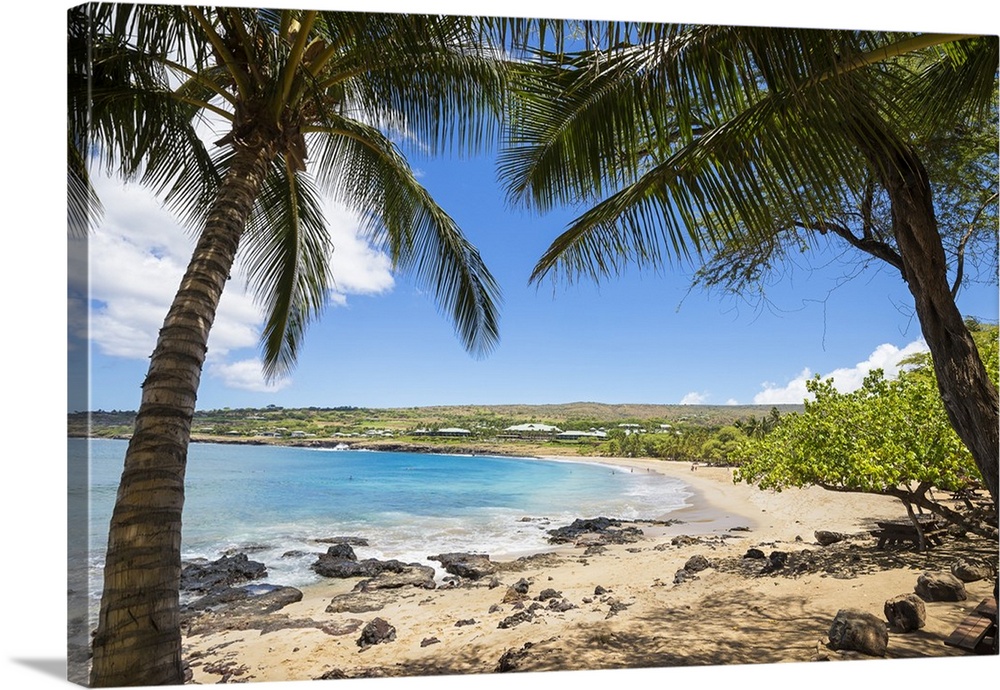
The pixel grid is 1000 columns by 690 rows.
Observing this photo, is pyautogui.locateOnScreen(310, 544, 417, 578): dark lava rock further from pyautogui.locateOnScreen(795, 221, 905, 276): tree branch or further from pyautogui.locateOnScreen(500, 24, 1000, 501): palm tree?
pyautogui.locateOnScreen(795, 221, 905, 276): tree branch

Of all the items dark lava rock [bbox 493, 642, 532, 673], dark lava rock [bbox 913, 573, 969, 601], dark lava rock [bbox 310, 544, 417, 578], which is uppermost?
dark lava rock [bbox 310, 544, 417, 578]

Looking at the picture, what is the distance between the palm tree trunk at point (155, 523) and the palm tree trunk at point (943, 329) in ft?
9.49

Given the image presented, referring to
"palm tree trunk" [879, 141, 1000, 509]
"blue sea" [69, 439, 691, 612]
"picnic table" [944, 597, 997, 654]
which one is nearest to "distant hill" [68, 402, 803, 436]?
"blue sea" [69, 439, 691, 612]

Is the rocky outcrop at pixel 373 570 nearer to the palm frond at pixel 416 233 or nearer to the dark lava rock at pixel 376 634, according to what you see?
the dark lava rock at pixel 376 634

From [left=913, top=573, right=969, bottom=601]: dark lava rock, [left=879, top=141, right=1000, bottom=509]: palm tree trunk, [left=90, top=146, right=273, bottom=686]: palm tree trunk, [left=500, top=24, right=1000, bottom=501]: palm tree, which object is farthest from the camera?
[left=913, top=573, right=969, bottom=601]: dark lava rock

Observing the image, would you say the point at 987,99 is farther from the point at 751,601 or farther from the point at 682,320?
the point at 751,601

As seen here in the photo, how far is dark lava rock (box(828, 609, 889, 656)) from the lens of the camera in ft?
11.1

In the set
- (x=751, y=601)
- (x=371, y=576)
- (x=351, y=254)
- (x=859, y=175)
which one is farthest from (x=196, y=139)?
(x=751, y=601)

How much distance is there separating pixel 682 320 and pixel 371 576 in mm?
1807

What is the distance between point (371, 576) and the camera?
10.9ft

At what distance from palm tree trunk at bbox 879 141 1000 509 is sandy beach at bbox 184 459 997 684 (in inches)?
23.7

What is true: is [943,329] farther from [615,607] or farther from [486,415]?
[486,415]

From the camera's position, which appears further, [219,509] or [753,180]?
[219,509]

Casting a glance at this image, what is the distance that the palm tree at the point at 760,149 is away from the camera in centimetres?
266
